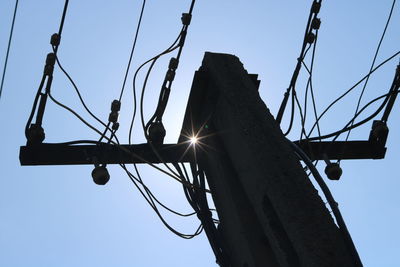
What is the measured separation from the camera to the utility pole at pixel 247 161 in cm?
245

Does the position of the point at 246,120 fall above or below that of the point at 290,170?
above

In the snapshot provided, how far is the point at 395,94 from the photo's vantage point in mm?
4496

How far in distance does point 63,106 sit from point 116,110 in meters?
0.65

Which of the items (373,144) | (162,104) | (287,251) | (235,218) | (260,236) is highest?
(162,104)

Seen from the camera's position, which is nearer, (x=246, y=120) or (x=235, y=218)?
(x=246, y=120)

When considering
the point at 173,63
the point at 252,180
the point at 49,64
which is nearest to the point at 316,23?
the point at 173,63

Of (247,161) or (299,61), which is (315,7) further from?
(247,161)

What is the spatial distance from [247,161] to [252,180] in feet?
0.43

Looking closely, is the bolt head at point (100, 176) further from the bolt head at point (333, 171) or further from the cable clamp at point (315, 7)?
the cable clamp at point (315, 7)

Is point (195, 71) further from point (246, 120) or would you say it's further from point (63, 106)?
point (63, 106)

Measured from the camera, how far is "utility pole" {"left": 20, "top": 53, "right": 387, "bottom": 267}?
245cm

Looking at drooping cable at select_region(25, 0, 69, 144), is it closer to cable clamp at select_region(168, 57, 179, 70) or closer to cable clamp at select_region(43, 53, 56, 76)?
cable clamp at select_region(43, 53, 56, 76)

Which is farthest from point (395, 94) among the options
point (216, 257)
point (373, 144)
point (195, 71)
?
point (216, 257)

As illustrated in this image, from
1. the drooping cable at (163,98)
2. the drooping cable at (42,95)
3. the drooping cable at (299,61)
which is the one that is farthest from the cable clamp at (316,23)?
the drooping cable at (42,95)
